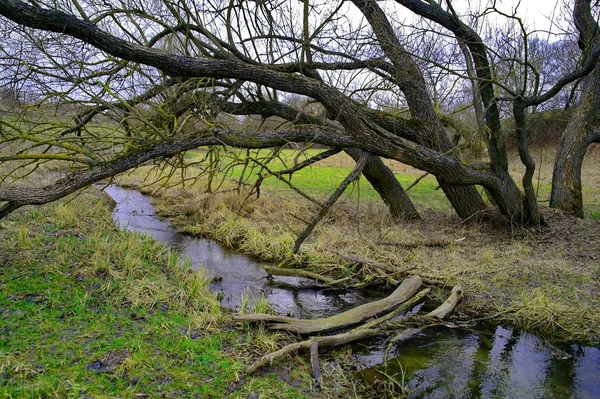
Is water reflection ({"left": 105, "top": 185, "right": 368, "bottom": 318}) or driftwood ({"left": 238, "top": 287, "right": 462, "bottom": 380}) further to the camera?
water reflection ({"left": 105, "top": 185, "right": 368, "bottom": 318})

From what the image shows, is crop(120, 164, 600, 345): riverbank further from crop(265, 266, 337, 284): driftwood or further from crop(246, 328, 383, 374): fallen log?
crop(246, 328, 383, 374): fallen log

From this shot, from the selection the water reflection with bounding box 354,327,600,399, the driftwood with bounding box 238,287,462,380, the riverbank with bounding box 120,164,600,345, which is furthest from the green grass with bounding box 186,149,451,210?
the water reflection with bounding box 354,327,600,399

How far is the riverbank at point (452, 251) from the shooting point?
705 centimetres

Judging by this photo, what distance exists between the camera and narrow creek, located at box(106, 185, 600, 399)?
5.20 meters

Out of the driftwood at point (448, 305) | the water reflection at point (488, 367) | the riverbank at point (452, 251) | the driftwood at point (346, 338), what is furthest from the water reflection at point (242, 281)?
the water reflection at point (488, 367)

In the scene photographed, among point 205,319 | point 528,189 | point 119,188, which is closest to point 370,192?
point 528,189

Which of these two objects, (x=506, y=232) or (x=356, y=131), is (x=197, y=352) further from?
(x=506, y=232)

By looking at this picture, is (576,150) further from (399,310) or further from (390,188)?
(399,310)

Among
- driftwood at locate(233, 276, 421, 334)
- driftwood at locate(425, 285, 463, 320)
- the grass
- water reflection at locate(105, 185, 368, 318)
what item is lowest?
water reflection at locate(105, 185, 368, 318)

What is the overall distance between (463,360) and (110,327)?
4.30 metres

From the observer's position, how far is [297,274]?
876 centimetres

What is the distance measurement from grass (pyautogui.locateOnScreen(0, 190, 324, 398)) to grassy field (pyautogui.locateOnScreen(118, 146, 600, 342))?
2.39 meters

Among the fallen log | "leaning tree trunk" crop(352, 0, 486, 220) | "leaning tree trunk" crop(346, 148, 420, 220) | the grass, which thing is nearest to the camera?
the grass

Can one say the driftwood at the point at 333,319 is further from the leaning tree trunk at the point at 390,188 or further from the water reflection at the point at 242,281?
the leaning tree trunk at the point at 390,188
